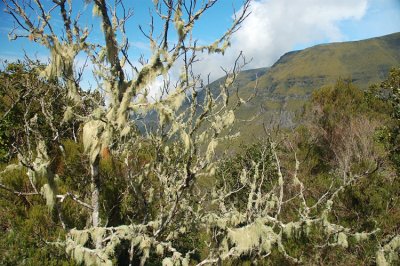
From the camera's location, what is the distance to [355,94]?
31.3 metres

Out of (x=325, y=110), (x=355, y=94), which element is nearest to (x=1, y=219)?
(x=325, y=110)

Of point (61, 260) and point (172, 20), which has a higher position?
point (172, 20)

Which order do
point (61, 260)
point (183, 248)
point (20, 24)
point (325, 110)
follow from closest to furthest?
point (20, 24) → point (61, 260) → point (183, 248) → point (325, 110)

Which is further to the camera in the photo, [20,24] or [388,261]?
[388,261]

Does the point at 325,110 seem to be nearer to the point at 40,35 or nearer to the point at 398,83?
the point at 398,83

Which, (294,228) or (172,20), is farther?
(294,228)

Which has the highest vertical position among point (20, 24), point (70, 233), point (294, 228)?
point (20, 24)

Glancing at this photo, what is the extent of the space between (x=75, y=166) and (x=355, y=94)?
1174 inches

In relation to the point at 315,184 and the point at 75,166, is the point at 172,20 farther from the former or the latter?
the point at 315,184

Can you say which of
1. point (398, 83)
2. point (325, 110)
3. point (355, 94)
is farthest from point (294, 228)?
point (355, 94)

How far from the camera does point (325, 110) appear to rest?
28562mm

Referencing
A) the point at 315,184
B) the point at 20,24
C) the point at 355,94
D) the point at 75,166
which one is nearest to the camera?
the point at 20,24

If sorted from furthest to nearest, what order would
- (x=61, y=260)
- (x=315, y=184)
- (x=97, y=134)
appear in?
(x=315, y=184) → (x=61, y=260) → (x=97, y=134)

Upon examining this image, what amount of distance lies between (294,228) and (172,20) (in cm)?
409
